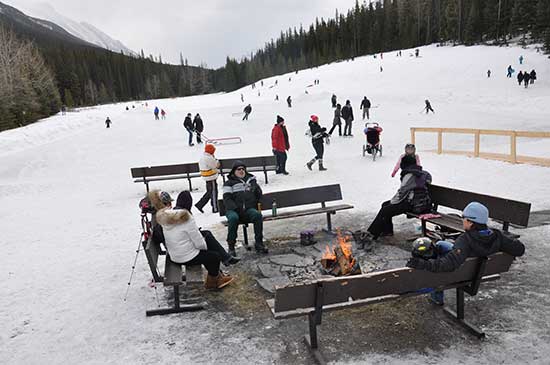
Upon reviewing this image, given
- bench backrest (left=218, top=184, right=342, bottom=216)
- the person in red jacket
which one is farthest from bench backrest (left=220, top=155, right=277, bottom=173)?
bench backrest (left=218, top=184, right=342, bottom=216)

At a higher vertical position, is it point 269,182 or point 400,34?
point 400,34

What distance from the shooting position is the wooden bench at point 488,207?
557 cm

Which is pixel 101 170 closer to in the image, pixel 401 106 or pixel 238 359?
pixel 238 359

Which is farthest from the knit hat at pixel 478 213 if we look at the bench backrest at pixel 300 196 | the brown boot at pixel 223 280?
the bench backrest at pixel 300 196

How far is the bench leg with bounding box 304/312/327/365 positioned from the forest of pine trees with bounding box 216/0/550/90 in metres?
55.6

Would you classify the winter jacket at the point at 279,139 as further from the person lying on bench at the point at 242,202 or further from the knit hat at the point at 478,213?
the knit hat at the point at 478,213

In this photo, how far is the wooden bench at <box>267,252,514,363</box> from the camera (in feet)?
11.4

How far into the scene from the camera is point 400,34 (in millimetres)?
91125

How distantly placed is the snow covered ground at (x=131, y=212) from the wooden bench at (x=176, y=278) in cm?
15

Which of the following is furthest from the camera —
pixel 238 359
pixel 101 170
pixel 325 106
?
pixel 325 106

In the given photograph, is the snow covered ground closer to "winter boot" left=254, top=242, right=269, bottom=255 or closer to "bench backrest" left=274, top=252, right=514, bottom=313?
"bench backrest" left=274, top=252, right=514, bottom=313

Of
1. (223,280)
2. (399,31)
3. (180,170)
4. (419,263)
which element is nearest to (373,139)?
(180,170)

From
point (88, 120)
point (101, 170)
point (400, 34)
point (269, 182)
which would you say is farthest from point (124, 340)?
point (400, 34)

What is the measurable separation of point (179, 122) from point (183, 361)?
3173 cm
